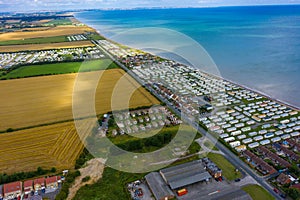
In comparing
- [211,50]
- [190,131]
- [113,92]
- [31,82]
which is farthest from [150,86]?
[211,50]

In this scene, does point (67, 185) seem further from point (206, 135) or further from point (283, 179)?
point (283, 179)

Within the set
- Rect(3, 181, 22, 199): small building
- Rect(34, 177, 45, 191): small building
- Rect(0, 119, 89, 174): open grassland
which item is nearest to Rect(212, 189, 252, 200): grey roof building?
Rect(0, 119, 89, 174): open grassland

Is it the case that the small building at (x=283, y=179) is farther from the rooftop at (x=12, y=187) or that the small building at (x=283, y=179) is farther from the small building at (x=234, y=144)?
the rooftop at (x=12, y=187)

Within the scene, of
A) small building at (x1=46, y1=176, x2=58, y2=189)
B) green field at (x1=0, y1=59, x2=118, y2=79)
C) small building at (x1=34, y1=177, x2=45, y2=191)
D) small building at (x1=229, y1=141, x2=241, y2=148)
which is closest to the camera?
small building at (x1=34, y1=177, x2=45, y2=191)

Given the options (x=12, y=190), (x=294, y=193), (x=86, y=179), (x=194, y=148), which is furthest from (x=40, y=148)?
(x=294, y=193)

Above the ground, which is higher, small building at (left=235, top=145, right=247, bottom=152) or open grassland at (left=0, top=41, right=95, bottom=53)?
small building at (left=235, top=145, right=247, bottom=152)

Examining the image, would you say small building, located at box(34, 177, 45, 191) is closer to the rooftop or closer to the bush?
the rooftop

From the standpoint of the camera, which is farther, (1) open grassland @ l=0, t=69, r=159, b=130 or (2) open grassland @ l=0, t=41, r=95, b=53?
(2) open grassland @ l=0, t=41, r=95, b=53

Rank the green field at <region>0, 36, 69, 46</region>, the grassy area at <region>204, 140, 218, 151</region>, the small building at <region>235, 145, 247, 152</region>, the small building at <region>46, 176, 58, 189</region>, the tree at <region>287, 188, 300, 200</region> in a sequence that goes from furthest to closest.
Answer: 1. the green field at <region>0, 36, 69, 46</region>
2. the grassy area at <region>204, 140, 218, 151</region>
3. the small building at <region>235, 145, 247, 152</region>
4. the small building at <region>46, 176, 58, 189</region>
5. the tree at <region>287, 188, 300, 200</region>
